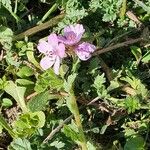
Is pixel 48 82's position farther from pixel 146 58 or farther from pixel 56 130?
pixel 146 58

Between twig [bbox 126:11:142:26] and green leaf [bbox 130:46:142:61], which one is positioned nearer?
green leaf [bbox 130:46:142:61]

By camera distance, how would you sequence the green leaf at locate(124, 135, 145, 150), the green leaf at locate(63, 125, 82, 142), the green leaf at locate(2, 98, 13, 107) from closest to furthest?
1. the green leaf at locate(63, 125, 82, 142)
2. the green leaf at locate(124, 135, 145, 150)
3. the green leaf at locate(2, 98, 13, 107)

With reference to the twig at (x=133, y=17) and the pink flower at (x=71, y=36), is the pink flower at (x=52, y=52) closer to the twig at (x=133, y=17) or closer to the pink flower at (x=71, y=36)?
the pink flower at (x=71, y=36)

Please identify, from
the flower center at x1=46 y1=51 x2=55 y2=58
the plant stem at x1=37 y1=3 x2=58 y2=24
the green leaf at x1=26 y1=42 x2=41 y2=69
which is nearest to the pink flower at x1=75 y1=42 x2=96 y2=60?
the flower center at x1=46 y1=51 x2=55 y2=58

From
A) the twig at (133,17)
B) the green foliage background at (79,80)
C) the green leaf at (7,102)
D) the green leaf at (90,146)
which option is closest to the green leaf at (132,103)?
the green foliage background at (79,80)

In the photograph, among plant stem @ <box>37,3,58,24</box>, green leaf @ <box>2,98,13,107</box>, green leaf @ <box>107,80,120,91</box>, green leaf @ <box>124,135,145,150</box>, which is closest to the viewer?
green leaf @ <box>124,135,145,150</box>

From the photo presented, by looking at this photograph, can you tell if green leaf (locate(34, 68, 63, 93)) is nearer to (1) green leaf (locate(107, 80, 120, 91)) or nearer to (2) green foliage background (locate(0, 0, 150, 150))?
(2) green foliage background (locate(0, 0, 150, 150))
